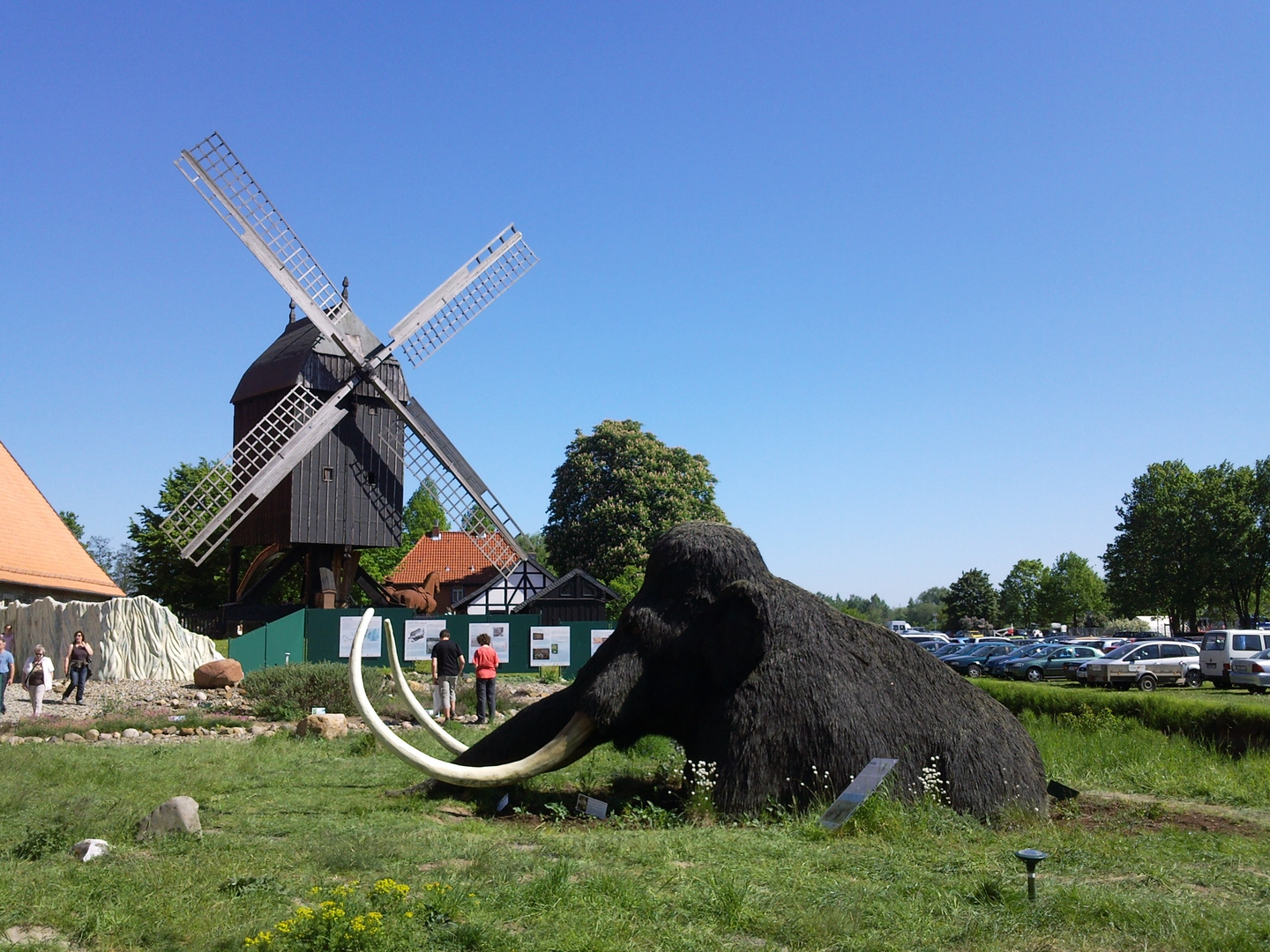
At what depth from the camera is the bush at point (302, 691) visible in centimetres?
1741

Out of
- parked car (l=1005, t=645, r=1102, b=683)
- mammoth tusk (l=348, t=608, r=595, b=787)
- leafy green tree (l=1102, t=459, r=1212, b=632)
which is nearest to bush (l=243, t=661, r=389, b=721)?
mammoth tusk (l=348, t=608, r=595, b=787)

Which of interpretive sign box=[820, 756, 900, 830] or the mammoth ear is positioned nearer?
interpretive sign box=[820, 756, 900, 830]

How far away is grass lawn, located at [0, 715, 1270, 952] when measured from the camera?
4.92 m

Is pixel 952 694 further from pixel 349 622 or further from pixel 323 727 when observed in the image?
pixel 349 622

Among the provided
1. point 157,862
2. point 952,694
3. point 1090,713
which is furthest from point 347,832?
point 1090,713

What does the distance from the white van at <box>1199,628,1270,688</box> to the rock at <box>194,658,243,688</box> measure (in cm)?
2538

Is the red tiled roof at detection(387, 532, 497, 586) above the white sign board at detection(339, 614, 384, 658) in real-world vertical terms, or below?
above

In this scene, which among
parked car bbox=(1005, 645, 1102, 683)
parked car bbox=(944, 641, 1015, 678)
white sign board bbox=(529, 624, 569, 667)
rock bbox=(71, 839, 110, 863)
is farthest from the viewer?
parked car bbox=(944, 641, 1015, 678)

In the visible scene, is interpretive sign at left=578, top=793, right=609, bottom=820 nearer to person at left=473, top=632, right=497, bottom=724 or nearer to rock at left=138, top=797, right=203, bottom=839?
rock at left=138, top=797, right=203, bottom=839

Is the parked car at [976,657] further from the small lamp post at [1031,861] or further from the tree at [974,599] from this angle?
the tree at [974,599]

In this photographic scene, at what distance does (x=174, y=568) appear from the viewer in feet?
156

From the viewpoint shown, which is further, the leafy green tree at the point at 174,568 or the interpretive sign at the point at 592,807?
the leafy green tree at the point at 174,568

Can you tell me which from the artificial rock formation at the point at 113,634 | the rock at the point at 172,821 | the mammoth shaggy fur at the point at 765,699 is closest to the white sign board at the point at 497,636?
the artificial rock formation at the point at 113,634

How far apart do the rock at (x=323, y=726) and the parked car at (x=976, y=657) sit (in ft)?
86.5
